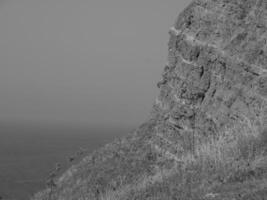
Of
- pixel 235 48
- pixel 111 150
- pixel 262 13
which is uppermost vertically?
pixel 262 13

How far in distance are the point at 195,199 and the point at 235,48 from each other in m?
21.5

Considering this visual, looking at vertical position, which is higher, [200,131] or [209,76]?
[209,76]

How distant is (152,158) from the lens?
106ft

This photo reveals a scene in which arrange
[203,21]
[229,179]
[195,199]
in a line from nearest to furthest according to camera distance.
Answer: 1. [195,199]
2. [229,179]
3. [203,21]

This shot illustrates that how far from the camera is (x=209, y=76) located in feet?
97.0

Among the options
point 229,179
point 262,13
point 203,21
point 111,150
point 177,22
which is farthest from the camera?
point 111,150

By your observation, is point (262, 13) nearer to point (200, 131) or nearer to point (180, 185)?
point (200, 131)

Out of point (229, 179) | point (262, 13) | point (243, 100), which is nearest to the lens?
point (229, 179)

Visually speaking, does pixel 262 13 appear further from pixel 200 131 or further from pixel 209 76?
pixel 200 131

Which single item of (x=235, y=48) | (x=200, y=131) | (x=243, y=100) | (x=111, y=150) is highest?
(x=235, y=48)

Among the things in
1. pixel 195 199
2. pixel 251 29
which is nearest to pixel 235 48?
pixel 251 29

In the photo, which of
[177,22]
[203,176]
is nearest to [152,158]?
[177,22]

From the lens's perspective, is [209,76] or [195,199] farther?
[209,76]

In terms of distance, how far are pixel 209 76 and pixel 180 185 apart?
22.0 metres
